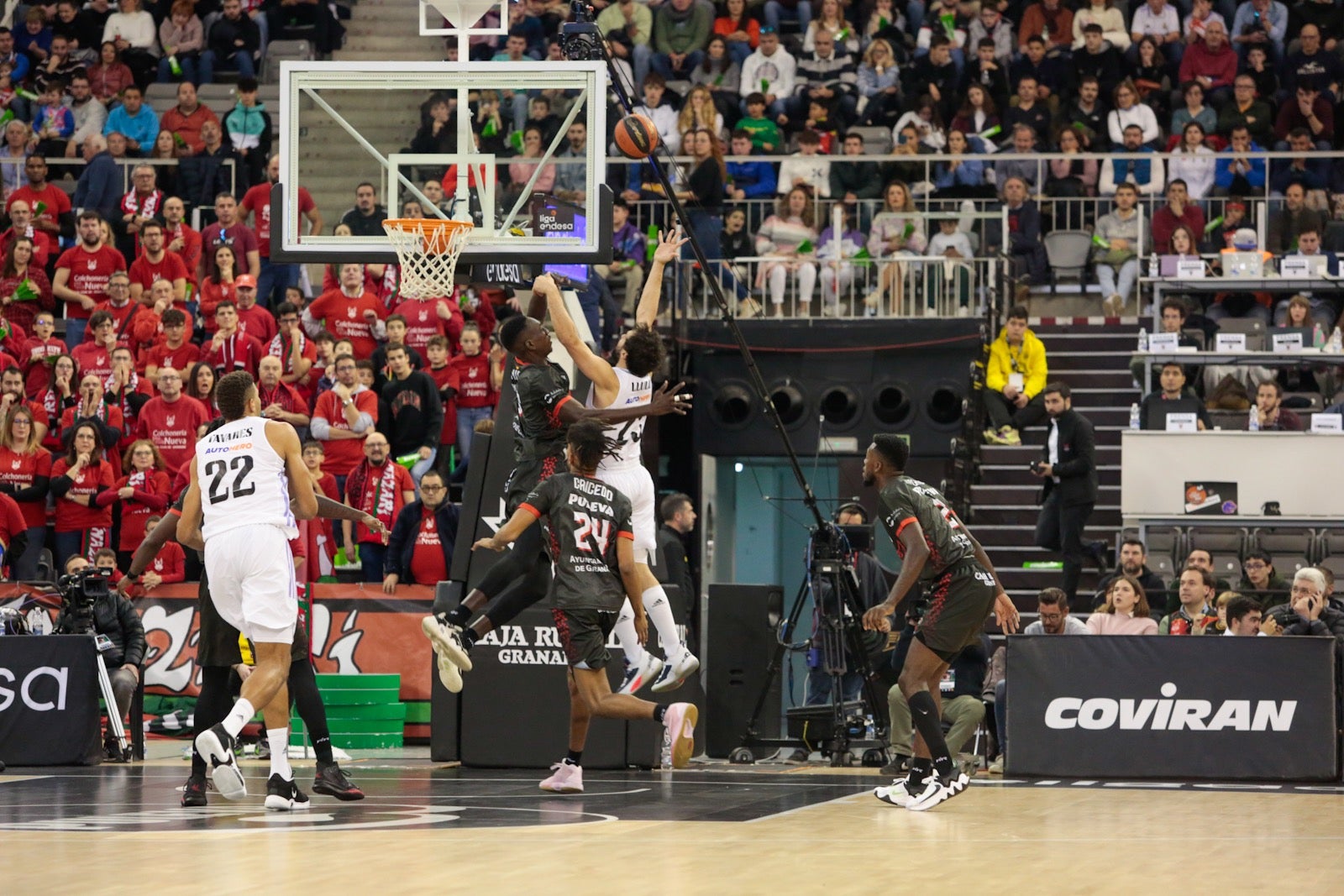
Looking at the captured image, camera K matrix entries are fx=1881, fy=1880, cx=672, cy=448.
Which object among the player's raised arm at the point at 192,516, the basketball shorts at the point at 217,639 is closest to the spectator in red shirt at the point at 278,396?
the basketball shorts at the point at 217,639

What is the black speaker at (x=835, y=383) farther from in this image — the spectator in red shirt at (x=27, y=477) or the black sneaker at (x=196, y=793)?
the black sneaker at (x=196, y=793)

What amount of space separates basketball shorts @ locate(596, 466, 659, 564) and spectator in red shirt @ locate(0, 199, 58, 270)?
12.1 m

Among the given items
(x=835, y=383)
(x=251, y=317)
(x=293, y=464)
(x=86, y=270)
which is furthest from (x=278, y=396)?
(x=293, y=464)

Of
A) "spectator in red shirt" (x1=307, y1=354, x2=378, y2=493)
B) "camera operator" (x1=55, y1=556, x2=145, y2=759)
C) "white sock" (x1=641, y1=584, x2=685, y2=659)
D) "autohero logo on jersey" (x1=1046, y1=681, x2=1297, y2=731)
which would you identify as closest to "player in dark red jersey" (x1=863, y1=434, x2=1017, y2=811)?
"white sock" (x1=641, y1=584, x2=685, y2=659)

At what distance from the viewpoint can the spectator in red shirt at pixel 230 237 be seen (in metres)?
21.2

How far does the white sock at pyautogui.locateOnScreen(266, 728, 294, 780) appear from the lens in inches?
388

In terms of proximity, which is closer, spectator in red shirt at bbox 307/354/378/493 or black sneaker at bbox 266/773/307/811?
black sneaker at bbox 266/773/307/811

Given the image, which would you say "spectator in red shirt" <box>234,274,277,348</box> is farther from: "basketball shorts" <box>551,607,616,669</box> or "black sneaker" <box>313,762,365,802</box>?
"black sneaker" <box>313,762,365,802</box>

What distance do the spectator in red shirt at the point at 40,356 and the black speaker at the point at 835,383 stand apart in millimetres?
7045

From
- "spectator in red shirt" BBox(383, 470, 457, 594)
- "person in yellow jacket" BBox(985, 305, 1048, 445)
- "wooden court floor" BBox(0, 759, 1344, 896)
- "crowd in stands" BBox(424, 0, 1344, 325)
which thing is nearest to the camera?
"wooden court floor" BBox(0, 759, 1344, 896)

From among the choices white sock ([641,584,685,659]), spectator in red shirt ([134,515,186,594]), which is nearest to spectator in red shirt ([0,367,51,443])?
spectator in red shirt ([134,515,186,594])

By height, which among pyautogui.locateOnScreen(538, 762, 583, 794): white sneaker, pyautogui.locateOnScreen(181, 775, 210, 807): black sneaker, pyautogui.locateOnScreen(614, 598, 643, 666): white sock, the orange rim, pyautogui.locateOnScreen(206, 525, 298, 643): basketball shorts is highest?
the orange rim

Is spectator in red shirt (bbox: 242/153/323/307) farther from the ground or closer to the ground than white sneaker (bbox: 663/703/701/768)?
farther from the ground

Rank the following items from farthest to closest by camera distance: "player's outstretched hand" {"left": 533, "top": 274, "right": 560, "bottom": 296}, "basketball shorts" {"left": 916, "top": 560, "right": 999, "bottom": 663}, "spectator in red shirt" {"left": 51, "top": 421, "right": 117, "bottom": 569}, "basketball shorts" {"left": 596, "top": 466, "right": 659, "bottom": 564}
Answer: "spectator in red shirt" {"left": 51, "top": 421, "right": 117, "bottom": 569}
"basketball shorts" {"left": 596, "top": 466, "right": 659, "bottom": 564}
"player's outstretched hand" {"left": 533, "top": 274, "right": 560, "bottom": 296}
"basketball shorts" {"left": 916, "top": 560, "right": 999, "bottom": 663}
